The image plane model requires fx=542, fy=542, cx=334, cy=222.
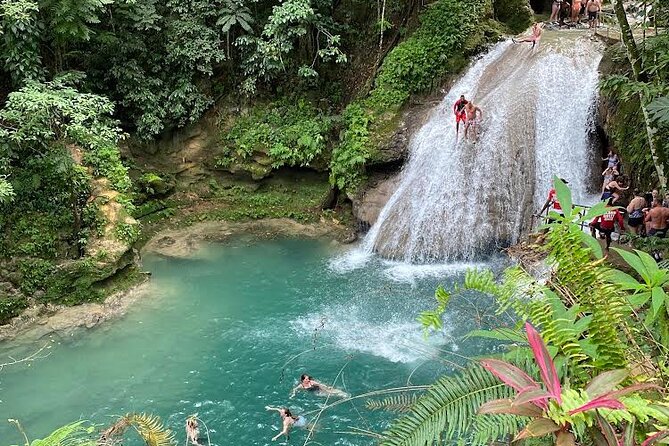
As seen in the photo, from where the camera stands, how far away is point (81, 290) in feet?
34.4

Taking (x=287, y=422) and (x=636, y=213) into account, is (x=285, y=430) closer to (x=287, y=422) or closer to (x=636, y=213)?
(x=287, y=422)

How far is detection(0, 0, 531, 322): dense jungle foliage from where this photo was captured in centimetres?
1051

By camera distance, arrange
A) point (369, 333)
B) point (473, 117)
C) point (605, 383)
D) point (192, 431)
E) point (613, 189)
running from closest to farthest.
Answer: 1. point (605, 383)
2. point (192, 431)
3. point (369, 333)
4. point (613, 189)
5. point (473, 117)

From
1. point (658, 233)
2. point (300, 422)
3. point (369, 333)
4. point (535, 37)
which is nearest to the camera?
point (300, 422)

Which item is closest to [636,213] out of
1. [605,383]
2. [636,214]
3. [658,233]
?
[636,214]

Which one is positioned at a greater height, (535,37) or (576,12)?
(576,12)

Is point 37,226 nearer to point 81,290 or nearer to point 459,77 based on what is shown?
point 81,290

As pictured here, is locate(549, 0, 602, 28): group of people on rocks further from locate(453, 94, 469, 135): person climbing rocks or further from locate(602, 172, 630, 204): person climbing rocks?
locate(602, 172, 630, 204): person climbing rocks

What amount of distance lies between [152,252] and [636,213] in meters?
9.88

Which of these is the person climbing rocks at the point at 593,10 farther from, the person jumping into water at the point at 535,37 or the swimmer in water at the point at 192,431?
the swimmer in water at the point at 192,431

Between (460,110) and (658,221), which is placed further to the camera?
(460,110)

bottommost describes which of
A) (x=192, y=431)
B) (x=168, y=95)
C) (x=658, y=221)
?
(x=192, y=431)

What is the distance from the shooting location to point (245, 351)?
9.05m

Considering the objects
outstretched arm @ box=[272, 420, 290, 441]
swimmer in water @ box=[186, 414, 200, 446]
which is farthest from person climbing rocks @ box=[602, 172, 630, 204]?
swimmer in water @ box=[186, 414, 200, 446]
